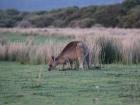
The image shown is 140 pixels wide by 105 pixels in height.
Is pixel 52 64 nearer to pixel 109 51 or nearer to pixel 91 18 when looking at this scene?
pixel 109 51

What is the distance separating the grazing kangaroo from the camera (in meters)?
15.7

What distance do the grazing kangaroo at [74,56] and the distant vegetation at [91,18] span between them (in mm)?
45515

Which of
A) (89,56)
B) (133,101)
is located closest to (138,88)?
(133,101)

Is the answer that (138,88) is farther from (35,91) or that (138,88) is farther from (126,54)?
(126,54)

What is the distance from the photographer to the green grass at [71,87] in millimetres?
9984

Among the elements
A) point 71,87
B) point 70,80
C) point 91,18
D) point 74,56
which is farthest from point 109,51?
point 91,18

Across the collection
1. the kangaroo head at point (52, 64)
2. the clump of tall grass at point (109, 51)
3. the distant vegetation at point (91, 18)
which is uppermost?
the distant vegetation at point (91, 18)

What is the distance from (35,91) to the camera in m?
11.2

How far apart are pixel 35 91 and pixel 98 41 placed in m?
7.55

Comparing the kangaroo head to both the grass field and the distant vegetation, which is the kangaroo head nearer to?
the grass field

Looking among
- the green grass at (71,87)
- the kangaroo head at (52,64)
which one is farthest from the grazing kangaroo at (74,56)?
the green grass at (71,87)

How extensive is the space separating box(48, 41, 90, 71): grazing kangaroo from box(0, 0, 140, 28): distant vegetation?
45515 millimetres

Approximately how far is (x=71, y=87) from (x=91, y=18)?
57994 mm

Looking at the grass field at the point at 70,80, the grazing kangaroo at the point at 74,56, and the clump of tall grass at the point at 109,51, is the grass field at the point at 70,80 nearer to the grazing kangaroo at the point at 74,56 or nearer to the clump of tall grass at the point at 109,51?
the clump of tall grass at the point at 109,51
